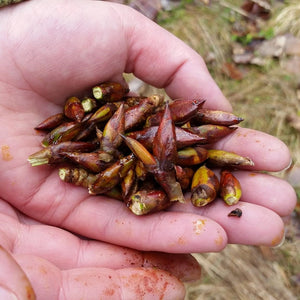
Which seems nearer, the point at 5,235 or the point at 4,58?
the point at 5,235

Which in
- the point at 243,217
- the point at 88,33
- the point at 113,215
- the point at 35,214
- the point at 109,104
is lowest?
the point at 35,214

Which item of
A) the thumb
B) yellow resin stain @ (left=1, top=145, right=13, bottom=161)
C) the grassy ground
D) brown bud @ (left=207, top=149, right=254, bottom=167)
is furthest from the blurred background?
the thumb

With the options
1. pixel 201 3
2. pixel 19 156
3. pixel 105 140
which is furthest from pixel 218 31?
pixel 19 156

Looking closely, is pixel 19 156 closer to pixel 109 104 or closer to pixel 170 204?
pixel 109 104

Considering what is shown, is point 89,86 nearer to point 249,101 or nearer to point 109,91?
point 109,91

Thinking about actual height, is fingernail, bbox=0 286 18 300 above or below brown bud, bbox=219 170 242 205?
below

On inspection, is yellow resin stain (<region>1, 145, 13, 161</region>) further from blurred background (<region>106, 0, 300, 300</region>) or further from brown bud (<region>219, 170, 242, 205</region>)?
blurred background (<region>106, 0, 300, 300</region>)

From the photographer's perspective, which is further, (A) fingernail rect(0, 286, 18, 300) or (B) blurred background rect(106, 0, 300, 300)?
(B) blurred background rect(106, 0, 300, 300)
